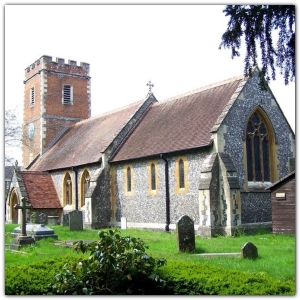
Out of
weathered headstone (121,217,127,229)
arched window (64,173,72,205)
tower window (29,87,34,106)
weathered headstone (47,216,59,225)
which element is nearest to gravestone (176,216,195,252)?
weathered headstone (121,217,127,229)

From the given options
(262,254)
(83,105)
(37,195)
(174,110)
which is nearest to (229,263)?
(262,254)

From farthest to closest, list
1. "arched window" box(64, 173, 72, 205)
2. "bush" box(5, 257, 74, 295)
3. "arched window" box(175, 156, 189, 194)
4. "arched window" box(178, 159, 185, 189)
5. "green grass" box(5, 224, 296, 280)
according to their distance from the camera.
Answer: "arched window" box(64, 173, 72, 205)
"arched window" box(178, 159, 185, 189)
"arched window" box(175, 156, 189, 194)
"green grass" box(5, 224, 296, 280)
"bush" box(5, 257, 74, 295)

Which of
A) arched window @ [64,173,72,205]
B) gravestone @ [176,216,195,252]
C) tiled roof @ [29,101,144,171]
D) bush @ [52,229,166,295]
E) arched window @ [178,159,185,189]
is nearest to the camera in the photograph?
bush @ [52,229,166,295]

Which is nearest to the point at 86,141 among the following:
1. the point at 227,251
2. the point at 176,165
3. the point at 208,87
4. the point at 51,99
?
the point at 51,99

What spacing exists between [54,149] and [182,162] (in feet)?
41.7

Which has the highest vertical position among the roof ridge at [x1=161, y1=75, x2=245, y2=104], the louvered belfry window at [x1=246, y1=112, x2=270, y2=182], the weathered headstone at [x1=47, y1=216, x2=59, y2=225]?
the roof ridge at [x1=161, y1=75, x2=245, y2=104]

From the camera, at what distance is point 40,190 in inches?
951

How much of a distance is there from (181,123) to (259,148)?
3.43 metres

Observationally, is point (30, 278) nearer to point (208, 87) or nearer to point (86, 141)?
point (208, 87)

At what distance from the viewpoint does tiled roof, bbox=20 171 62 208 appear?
23728 millimetres

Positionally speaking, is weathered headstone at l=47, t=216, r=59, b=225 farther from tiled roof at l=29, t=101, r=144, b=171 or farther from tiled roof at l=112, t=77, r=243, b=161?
tiled roof at l=112, t=77, r=243, b=161

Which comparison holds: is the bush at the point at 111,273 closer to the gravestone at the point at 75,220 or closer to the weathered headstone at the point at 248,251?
the weathered headstone at the point at 248,251

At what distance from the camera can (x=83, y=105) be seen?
30.8 meters

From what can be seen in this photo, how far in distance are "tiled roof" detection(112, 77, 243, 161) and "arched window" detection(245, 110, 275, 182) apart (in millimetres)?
1418
